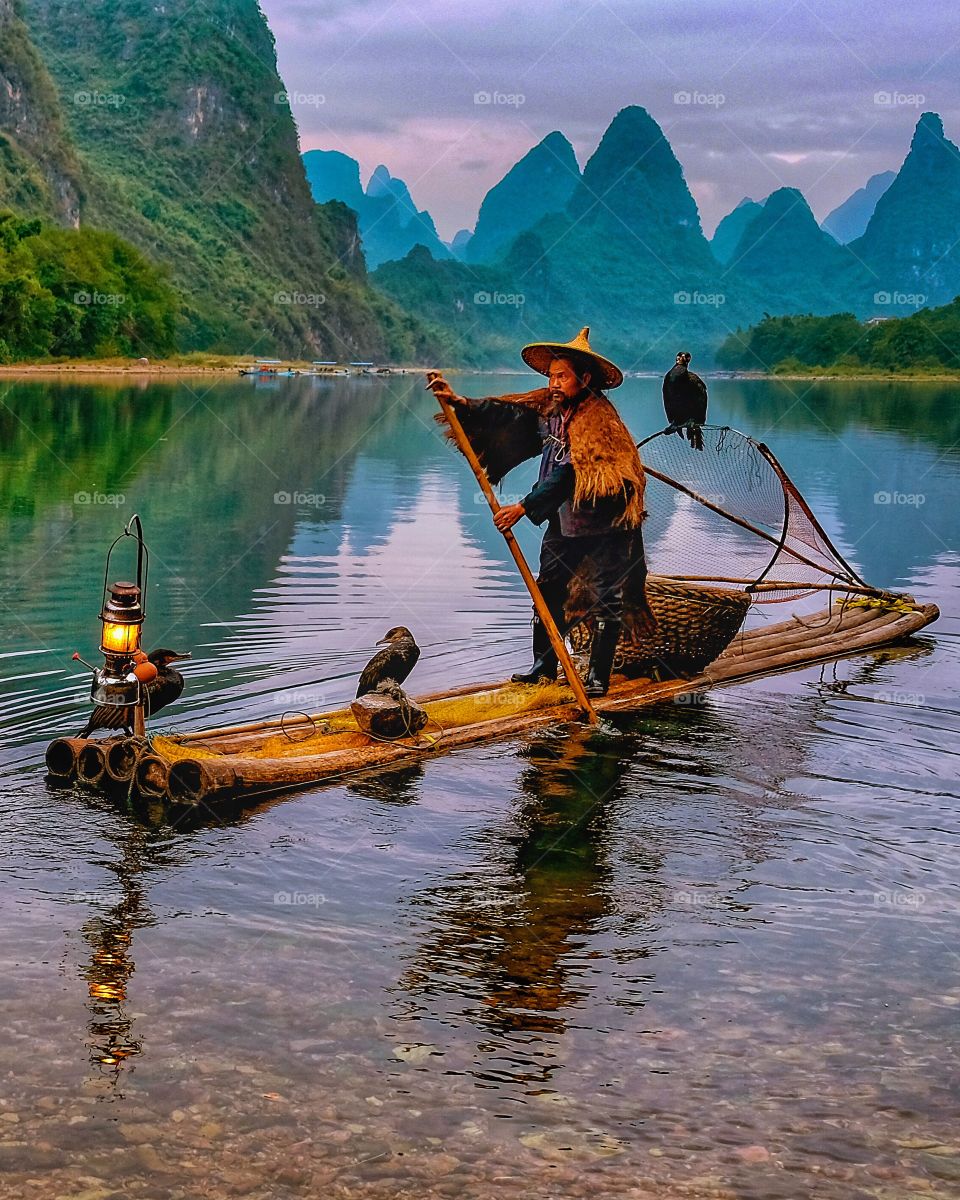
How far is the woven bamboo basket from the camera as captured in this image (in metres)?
9.50

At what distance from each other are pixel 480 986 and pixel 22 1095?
1628mm

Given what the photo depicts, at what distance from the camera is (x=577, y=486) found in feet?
27.6

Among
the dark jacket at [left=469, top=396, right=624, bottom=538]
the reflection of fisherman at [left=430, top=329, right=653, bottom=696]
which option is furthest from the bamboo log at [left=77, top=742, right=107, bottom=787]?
the dark jacket at [left=469, top=396, right=624, bottom=538]

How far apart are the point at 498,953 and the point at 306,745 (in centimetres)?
223

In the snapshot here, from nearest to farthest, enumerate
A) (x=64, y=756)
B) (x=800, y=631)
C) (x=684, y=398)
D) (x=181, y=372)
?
(x=64, y=756) < (x=684, y=398) < (x=800, y=631) < (x=181, y=372)

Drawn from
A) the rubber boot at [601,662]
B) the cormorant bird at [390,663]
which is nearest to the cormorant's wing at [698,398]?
the rubber boot at [601,662]

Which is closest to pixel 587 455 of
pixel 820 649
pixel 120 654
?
pixel 120 654

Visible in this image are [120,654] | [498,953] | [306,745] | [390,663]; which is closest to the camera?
[498,953]

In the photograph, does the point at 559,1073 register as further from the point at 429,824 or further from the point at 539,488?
the point at 539,488

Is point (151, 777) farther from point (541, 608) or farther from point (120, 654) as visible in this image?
point (541, 608)

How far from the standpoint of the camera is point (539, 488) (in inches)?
332

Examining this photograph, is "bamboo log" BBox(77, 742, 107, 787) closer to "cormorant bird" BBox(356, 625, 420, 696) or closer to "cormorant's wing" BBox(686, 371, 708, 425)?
"cormorant bird" BBox(356, 625, 420, 696)

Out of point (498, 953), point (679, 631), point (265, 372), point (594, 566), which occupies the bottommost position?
point (498, 953)

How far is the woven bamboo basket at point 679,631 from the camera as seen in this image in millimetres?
9500
